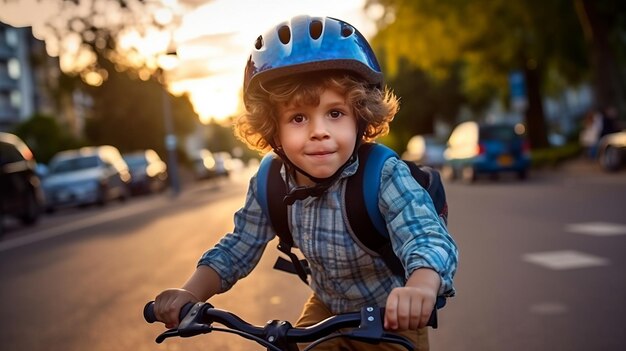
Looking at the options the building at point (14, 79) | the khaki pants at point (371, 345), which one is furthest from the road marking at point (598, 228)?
the building at point (14, 79)

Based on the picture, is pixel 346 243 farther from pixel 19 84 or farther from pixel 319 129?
pixel 19 84

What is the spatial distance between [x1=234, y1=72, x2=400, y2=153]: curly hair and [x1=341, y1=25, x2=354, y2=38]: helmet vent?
125mm

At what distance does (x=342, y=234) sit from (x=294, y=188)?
0.20m

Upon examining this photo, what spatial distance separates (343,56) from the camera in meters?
2.42

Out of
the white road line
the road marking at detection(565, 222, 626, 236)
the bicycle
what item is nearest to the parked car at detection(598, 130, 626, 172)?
the road marking at detection(565, 222, 626, 236)

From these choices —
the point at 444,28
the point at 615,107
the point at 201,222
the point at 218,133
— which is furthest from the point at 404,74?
the point at 218,133

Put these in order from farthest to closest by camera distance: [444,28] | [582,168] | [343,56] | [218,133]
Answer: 1. [218,133]
2. [444,28]
3. [582,168]
4. [343,56]

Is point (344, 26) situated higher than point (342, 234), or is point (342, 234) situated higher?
point (344, 26)

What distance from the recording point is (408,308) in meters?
1.89

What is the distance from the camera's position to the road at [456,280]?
5391mm

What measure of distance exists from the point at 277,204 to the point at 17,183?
15194 millimetres

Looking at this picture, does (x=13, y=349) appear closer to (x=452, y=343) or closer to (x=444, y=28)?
(x=452, y=343)

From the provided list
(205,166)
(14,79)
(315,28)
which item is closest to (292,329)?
(315,28)

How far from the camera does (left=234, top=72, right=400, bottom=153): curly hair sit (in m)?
2.43
